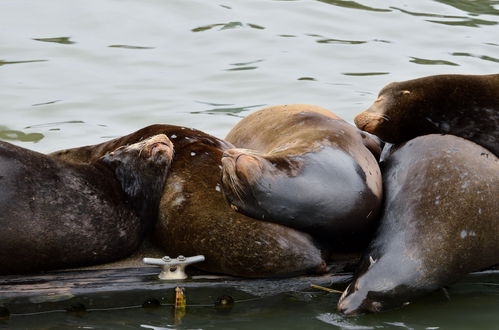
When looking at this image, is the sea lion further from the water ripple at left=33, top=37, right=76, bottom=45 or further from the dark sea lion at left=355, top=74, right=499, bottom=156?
the water ripple at left=33, top=37, right=76, bottom=45

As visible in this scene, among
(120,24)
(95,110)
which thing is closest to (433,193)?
(95,110)

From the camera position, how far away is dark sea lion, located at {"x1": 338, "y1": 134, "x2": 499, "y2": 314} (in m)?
5.21

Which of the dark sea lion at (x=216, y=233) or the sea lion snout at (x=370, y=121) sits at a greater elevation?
the sea lion snout at (x=370, y=121)

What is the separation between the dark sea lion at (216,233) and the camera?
17.5 ft

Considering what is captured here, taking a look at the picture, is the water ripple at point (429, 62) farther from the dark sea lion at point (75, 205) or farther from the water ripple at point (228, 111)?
the dark sea lion at point (75, 205)

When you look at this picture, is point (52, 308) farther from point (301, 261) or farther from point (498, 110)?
point (498, 110)

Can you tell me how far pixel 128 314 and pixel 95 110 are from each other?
5.10 metres

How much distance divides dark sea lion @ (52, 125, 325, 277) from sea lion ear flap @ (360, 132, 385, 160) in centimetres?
78

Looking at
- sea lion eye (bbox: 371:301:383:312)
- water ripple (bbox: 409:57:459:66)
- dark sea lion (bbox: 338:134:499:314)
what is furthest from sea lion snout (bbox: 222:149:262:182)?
water ripple (bbox: 409:57:459:66)

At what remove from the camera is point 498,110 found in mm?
5773

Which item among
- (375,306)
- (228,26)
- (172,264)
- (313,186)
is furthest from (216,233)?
(228,26)

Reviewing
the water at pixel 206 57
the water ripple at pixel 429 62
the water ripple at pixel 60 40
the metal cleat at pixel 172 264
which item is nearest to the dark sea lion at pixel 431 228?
the metal cleat at pixel 172 264

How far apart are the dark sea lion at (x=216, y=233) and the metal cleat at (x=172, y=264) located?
15 centimetres

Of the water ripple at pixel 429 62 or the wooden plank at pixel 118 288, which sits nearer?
Answer: the wooden plank at pixel 118 288
